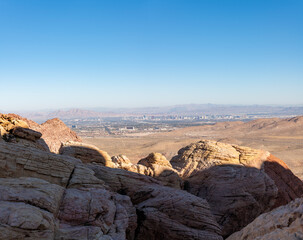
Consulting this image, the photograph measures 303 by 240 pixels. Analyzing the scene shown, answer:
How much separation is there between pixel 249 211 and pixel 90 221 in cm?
1261

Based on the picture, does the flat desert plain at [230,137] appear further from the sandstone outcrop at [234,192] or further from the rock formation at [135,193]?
the sandstone outcrop at [234,192]

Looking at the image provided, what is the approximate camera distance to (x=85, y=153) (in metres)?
20.1

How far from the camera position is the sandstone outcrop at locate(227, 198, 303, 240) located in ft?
23.0

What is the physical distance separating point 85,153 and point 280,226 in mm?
15008

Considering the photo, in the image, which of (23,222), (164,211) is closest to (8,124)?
(23,222)

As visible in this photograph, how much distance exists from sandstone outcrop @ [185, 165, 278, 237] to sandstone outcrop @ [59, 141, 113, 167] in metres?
6.69

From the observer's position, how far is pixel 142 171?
64.3 feet

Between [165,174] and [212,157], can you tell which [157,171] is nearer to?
[165,174]

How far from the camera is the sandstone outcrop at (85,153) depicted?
19672mm

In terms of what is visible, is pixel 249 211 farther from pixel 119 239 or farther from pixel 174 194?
pixel 119 239

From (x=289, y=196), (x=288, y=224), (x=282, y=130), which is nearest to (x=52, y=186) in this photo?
(x=288, y=224)

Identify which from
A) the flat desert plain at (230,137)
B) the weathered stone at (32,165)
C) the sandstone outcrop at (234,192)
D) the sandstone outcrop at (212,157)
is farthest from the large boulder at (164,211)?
the flat desert plain at (230,137)

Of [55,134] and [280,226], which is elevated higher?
[55,134]

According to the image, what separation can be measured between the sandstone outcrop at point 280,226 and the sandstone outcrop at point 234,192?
824 centimetres
